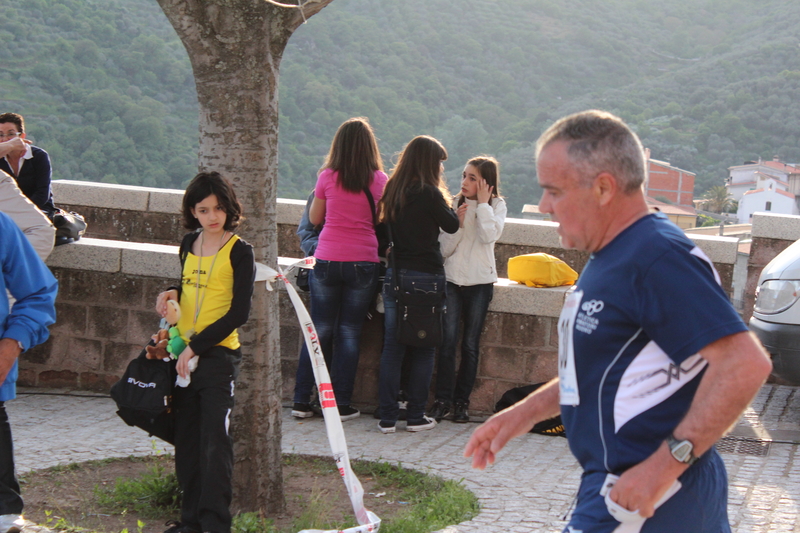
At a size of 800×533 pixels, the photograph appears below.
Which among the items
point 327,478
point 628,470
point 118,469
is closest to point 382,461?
point 327,478

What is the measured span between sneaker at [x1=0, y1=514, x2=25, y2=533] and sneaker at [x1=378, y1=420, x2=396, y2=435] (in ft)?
9.21

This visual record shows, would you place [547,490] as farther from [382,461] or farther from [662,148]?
[662,148]

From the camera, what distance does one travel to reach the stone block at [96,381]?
23.0 ft

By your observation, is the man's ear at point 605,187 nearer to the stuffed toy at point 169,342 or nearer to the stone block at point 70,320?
the stuffed toy at point 169,342

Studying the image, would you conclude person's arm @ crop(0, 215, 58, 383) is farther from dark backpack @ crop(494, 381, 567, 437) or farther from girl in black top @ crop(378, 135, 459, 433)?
dark backpack @ crop(494, 381, 567, 437)

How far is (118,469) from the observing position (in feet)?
17.2

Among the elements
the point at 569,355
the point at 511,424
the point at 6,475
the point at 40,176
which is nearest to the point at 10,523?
the point at 6,475

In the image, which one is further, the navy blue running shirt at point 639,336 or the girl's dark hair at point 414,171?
the girl's dark hair at point 414,171

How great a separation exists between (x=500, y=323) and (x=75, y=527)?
357 centimetres

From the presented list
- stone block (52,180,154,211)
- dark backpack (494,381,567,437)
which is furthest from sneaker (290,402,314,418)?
stone block (52,180,154,211)

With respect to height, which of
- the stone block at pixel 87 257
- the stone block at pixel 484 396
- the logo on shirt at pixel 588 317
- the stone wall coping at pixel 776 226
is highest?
the stone wall coping at pixel 776 226

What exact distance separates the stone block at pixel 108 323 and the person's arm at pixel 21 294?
10.4ft

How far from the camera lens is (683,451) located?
192cm

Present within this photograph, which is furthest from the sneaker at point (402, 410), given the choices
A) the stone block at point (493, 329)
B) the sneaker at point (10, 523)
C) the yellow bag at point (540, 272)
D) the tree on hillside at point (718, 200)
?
the tree on hillside at point (718, 200)
